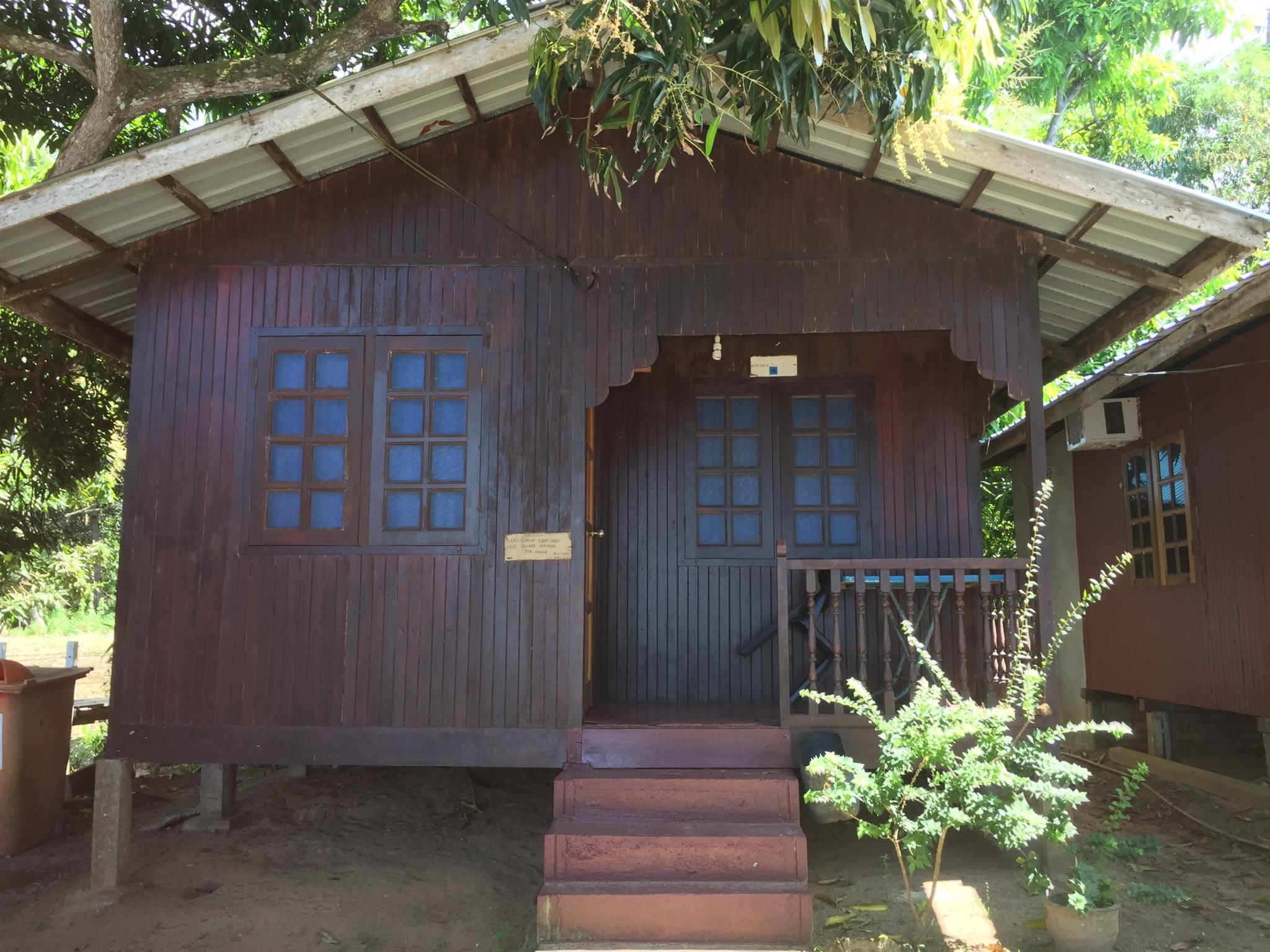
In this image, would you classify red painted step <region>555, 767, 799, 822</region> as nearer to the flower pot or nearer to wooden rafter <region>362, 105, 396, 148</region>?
the flower pot

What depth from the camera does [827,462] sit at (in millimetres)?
6832

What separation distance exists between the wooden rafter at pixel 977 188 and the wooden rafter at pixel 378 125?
3150 mm

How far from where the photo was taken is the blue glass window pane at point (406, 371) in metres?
5.68

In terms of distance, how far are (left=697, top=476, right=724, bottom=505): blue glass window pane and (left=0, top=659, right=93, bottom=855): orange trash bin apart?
4468 millimetres

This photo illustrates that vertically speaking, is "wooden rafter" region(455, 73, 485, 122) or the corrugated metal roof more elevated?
"wooden rafter" region(455, 73, 485, 122)

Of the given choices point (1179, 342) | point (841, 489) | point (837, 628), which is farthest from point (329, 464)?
point (1179, 342)

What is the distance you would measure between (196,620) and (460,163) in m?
3.06

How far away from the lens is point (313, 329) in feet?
18.7

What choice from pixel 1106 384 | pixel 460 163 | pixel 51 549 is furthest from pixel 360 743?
pixel 1106 384

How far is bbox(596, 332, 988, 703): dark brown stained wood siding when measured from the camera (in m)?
6.71

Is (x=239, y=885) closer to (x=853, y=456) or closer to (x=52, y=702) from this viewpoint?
(x=52, y=702)

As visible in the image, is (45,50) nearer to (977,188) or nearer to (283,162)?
(283,162)

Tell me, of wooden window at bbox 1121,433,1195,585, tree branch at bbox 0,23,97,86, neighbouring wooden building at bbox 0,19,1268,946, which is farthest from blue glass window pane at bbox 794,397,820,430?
tree branch at bbox 0,23,97,86

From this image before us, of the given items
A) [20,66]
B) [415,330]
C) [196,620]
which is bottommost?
[196,620]
